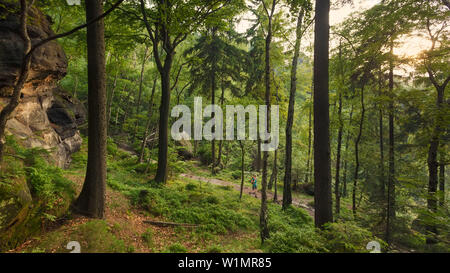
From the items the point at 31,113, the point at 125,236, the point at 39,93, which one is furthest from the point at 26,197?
the point at 39,93

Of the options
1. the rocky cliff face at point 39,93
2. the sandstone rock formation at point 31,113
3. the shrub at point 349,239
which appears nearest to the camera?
the sandstone rock formation at point 31,113

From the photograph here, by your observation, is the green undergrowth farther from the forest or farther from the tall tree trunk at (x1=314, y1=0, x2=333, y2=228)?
the tall tree trunk at (x1=314, y1=0, x2=333, y2=228)

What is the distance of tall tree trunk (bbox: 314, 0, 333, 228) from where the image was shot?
16.5 feet

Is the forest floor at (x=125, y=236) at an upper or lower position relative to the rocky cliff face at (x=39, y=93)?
lower

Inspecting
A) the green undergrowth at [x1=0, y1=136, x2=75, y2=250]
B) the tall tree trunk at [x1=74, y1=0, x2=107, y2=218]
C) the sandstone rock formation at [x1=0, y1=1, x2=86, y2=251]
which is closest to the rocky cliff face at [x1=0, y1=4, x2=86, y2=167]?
the sandstone rock formation at [x1=0, y1=1, x2=86, y2=251]

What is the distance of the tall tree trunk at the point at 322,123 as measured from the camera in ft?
16.5

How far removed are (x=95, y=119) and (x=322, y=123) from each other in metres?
6.35

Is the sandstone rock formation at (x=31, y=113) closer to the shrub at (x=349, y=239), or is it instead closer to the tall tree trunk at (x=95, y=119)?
the tall tree trunk at (x=95, y=119)

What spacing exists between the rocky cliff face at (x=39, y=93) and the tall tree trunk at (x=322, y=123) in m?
7.25

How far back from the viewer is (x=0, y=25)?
5.93 m

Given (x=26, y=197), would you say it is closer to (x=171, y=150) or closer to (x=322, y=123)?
(x=322, y=123)

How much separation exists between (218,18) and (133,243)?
999 cm

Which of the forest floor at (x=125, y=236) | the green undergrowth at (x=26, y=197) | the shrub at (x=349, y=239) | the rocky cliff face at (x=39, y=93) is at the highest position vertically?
the rocky cliff face at (x=39, y=93)

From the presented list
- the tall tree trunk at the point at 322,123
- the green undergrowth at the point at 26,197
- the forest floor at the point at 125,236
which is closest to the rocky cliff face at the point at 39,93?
the green undergrowth at the point at 26,197
